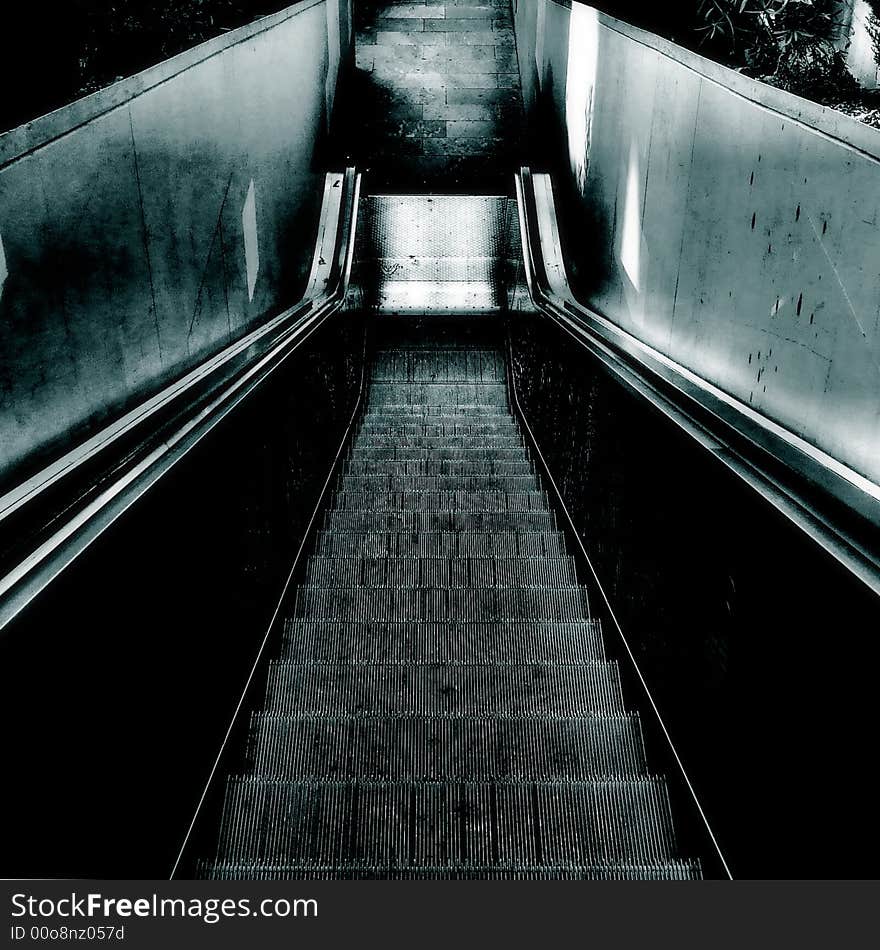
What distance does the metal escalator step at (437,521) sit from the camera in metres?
4.00

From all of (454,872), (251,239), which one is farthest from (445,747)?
(251,239)

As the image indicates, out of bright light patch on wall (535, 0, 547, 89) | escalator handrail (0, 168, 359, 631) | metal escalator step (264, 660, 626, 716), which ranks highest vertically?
bright light patch on wall (535, 0, 547, 89)

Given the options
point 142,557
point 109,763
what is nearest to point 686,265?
point 142,557

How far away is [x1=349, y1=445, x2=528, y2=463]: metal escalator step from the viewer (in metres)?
5.13

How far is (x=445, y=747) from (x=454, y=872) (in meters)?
0.47

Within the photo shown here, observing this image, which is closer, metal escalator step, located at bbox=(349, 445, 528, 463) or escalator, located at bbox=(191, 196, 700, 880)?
escalator, located at bbox=(191, 196, 700, 880)

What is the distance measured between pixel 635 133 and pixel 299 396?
2.91 m

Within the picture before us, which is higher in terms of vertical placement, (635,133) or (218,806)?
(635,133)

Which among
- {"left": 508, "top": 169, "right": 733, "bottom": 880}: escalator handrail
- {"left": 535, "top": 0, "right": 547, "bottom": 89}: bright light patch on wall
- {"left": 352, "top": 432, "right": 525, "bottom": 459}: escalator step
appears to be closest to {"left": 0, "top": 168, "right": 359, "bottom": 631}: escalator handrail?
{"left": 352, "top": 432, "right": 525, "bottom": 459}: escalator step

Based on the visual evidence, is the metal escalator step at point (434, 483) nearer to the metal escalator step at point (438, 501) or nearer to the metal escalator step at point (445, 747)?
the metal escalator step at point (438, 501)

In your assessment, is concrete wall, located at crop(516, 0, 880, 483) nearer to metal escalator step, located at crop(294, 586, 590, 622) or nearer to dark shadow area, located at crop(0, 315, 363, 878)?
metal escalator step, located at crop(294, 586, 590, 622)

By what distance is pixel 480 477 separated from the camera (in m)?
4.70

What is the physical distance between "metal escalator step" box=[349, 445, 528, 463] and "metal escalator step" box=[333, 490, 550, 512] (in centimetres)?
62

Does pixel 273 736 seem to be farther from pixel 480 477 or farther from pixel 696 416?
pixel 480 477
